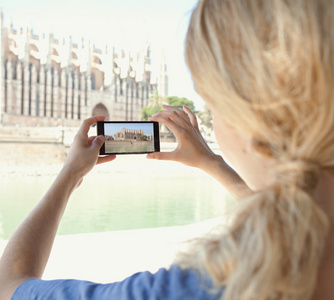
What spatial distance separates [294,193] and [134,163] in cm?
2005

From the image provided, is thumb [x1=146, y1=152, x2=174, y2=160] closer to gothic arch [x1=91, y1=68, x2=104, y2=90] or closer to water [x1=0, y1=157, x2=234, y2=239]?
water [x1=0, y1=157, x2=234, y2=239]

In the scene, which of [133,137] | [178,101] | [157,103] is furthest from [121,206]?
[178,101]

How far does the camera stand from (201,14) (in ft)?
A: 1.68

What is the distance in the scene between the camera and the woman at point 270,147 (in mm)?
432

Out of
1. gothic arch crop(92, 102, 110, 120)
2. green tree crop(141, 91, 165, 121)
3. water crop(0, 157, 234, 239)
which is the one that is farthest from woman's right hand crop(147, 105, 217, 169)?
gothic arch crop(92, 102, 110, 120)

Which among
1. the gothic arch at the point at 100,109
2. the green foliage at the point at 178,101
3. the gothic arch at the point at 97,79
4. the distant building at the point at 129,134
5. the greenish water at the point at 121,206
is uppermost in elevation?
the gothic arch at the point at 97,79

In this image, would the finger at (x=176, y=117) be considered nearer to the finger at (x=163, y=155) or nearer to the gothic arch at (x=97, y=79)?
the finger at (x=163, y=155)

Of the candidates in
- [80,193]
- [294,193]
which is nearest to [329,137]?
[294,193]

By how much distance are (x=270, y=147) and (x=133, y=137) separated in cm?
85

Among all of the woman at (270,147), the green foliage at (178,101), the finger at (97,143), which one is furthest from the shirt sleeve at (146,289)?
the green foliage at (178,101)

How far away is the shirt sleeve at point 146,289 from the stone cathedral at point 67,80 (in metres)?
31.1

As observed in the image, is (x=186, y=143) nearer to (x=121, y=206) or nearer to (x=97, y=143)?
(x=97, y=143)

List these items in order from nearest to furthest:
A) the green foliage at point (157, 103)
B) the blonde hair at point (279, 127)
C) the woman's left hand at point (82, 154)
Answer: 1. the blonde hair at point (279, 127)
2. the woman's left hand at point (82, 154)
3. the green foliage at point (157, 103)

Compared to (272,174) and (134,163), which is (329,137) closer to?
(272,174)
